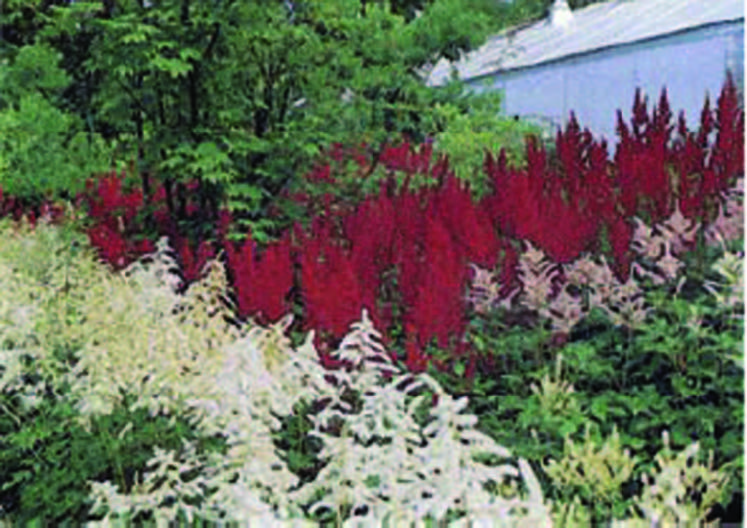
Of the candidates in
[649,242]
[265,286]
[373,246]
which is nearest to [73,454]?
[265,286]

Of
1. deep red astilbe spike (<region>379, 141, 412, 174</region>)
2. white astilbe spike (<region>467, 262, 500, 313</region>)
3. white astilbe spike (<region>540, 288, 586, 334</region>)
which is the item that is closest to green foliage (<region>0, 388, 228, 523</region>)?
white astilbe spike (<region>467, 262, 500, 313</region>)

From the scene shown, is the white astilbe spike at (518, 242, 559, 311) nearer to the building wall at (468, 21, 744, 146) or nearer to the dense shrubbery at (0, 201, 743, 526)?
the dense shrubbery at (0, 201, 743, 526)

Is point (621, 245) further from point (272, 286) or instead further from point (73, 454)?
point (73, 454)

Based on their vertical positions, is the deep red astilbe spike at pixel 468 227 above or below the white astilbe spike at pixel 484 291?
above

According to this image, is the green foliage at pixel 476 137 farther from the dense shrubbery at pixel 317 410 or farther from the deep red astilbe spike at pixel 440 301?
the dense shrubbery at pixel 317 410

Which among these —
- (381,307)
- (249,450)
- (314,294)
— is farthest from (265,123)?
(249,450)

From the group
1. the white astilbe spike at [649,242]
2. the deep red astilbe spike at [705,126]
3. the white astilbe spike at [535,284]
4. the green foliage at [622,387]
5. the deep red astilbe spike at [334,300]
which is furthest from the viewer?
the deep red astilbe spike at [705,126]

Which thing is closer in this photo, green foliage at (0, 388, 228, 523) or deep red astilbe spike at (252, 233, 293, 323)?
green foliage at (0, 388, 228, 523)

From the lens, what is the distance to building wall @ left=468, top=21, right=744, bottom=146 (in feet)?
37.2

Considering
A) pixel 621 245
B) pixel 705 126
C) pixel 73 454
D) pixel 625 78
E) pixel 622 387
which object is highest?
pixel 705 126

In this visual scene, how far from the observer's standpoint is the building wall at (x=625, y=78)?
1133cm

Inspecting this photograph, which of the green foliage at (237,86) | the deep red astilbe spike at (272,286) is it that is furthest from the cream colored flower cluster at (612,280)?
the green foliage at (237,86)

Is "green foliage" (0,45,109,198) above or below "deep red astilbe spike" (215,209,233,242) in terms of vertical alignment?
above

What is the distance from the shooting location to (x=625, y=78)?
524 inches
